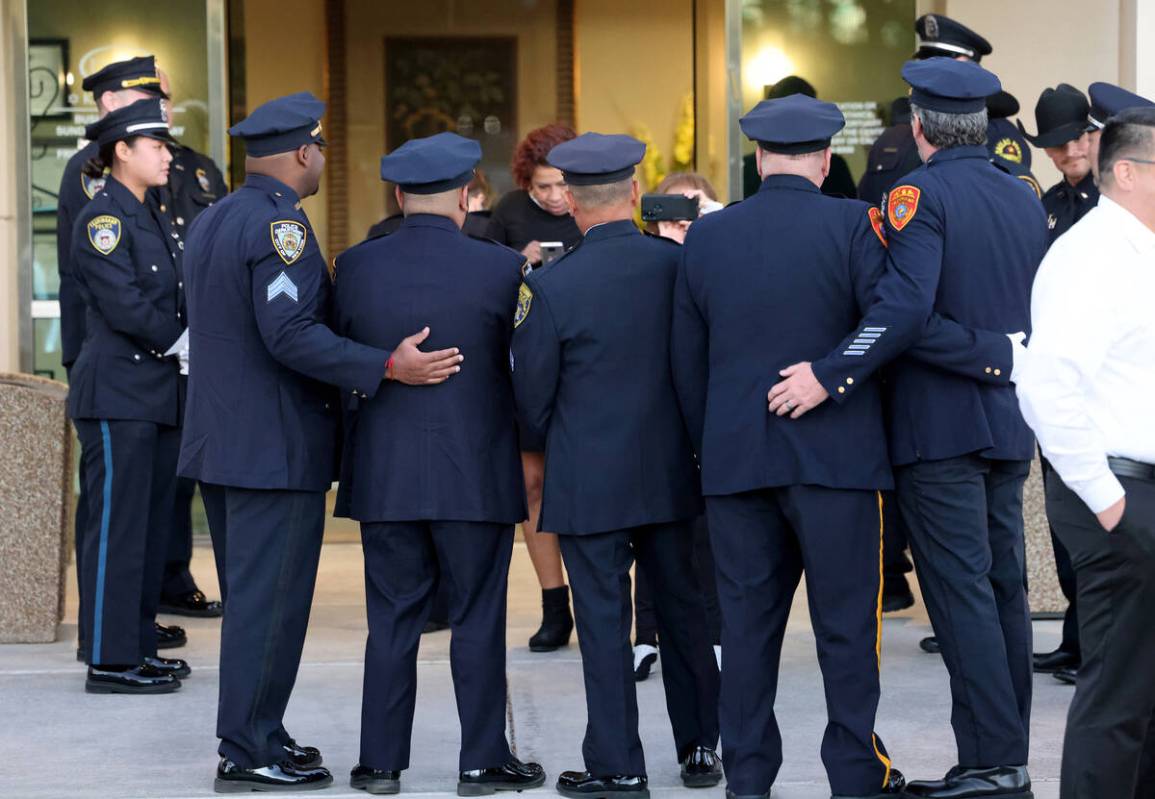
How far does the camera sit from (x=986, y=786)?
413 cm

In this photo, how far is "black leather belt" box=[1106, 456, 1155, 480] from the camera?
3.46m

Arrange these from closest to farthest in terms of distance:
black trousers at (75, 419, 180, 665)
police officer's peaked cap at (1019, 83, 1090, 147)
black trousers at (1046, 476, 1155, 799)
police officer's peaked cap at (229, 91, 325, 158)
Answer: black trousers at (1046, 476, 1155, 799)
police officer's peaked cap at (229, 91, 325, 158)
black trousers at (75, 419, 180, 665)
police officer's peaked cap at (1019, 83, 1090, 147)

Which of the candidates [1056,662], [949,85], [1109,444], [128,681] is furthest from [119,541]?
[1109,444]

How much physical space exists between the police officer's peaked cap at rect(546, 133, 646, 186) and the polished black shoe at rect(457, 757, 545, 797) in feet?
5.07

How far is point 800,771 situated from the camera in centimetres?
452

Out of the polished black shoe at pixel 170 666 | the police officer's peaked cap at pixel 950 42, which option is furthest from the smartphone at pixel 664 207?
the polished black shoe at pixel 170 666

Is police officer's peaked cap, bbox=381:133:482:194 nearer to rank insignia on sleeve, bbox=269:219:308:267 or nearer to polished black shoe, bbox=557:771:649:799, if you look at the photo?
rank insignia on sleeve, bbox=269:219:308:267

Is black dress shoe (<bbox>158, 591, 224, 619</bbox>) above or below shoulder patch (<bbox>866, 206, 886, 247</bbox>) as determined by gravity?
below

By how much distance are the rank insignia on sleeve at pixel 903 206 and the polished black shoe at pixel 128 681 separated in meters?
2.84

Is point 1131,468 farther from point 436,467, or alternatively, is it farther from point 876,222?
point 436,467

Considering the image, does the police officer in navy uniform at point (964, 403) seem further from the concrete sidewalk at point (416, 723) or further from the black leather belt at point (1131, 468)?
the black leather belt at point (1131, 468)

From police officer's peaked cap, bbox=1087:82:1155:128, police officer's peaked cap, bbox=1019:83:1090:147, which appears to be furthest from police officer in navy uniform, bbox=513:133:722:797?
police officer's peaked cap, bbox=1019:83:1090:147

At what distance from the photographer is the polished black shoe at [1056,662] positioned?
552 centimetres

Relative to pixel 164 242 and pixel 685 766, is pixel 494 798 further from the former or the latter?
pixel 164 242
